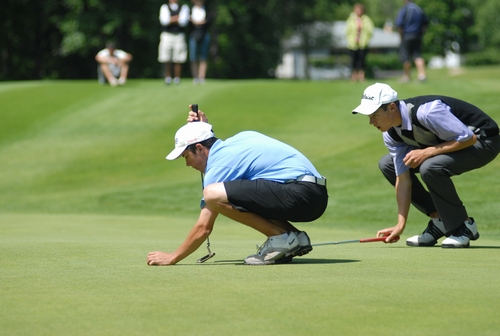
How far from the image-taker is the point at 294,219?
6340mm

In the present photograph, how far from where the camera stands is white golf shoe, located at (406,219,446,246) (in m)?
7.67

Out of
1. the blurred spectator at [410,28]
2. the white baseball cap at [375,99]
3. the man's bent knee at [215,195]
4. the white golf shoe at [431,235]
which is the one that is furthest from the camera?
the blurred spectator at [410,28]

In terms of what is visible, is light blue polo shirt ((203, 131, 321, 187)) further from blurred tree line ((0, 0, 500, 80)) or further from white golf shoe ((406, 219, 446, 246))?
blurred tree line ((0, 0, 500, 80))

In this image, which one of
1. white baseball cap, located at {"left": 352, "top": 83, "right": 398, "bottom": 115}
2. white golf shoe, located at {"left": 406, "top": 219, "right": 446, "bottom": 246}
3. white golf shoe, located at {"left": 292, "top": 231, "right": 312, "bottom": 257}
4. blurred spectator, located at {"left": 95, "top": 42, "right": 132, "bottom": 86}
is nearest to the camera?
white golf shoe, located at {"left": 292, "top": 231, "right": 312, "bottom": 257}

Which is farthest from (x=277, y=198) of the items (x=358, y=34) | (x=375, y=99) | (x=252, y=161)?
(x=358, y=34)

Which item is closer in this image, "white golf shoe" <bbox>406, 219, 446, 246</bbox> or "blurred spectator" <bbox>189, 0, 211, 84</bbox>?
"white golf shoe" <bbox>406, 219, 446, 246</bbox>

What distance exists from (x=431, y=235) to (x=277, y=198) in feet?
7.16

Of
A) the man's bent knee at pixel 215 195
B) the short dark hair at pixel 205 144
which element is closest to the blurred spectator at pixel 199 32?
the short dark hair at pixel 205 144

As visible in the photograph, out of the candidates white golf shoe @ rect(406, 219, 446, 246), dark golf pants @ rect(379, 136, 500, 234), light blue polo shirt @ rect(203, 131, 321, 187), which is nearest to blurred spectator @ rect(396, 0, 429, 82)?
white golf shoe @ rect(406, 219, 446, 246)

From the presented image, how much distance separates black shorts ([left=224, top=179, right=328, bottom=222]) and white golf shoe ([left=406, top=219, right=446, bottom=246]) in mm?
1768

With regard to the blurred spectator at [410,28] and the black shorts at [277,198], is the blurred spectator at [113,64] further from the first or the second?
the black shorts at [277,198]

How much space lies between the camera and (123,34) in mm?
43406

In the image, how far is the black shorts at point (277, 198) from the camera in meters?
6.04

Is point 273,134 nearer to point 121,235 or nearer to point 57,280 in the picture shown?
point 121,235
